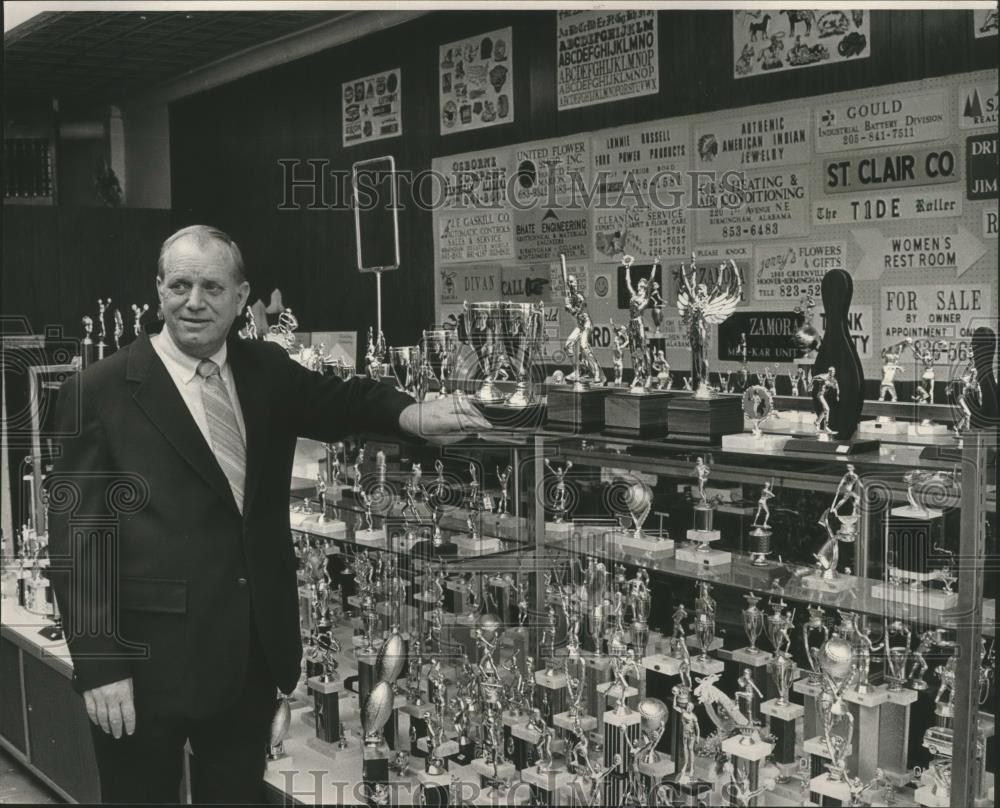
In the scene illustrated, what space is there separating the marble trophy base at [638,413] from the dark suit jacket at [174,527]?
0.47 meters

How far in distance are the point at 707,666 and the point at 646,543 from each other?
32 cm

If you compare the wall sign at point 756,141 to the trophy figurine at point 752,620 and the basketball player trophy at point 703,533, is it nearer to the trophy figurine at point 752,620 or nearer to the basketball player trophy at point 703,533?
the basketball player trophy at point 703,533

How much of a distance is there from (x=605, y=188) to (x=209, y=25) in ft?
4.23

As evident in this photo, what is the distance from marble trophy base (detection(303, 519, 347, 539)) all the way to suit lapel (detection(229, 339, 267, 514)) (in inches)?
24.5

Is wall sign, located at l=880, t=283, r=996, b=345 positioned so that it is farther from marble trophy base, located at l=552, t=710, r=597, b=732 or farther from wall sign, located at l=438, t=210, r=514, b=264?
marble trophy base, located at l=552, t=710, r=597, b=732

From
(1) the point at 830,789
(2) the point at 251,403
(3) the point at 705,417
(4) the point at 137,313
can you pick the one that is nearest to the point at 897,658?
(1) the point at 830,789

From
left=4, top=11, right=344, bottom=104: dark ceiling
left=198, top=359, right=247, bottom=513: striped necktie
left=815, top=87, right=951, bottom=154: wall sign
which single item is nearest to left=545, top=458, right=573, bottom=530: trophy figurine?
left=198, top=359, right=247, bottom=513: striped necktie

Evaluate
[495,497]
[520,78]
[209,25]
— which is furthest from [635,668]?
[209,25]

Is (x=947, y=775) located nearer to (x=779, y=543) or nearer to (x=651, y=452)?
(x=779, y=543)

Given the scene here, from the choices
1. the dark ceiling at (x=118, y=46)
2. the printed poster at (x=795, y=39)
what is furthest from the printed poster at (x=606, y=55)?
the dark ceiling at (x=118, y=46)

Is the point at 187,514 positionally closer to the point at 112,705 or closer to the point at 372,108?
the point at 112,705

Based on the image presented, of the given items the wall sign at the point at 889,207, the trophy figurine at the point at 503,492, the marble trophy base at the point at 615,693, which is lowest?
the marble trophy base at the point at 615,693

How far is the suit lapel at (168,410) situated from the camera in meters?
2.42

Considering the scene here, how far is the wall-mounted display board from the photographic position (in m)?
2.93
